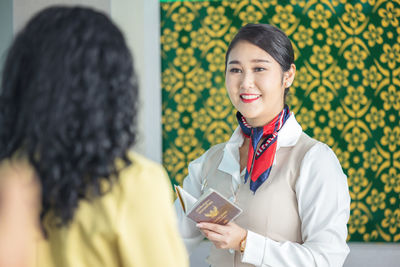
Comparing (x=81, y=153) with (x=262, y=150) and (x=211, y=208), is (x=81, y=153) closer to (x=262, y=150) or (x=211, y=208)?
(x=211, y=208)

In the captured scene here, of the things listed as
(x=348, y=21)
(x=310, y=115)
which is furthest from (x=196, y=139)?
(x=348, y=21)

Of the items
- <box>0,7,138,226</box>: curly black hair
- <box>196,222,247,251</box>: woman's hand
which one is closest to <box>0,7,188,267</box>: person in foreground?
<box>0,7,138,226</box>: curly black hair

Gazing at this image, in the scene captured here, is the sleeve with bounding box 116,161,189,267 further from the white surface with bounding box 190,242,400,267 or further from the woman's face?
the white surface with bounding box 190,242,400,267

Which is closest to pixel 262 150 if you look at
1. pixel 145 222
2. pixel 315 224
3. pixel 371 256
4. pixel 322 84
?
pixel 315 224

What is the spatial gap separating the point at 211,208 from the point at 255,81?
0.54 m

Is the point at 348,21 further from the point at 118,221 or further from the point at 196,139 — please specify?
the point at 118,221

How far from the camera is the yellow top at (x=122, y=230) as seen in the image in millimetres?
683

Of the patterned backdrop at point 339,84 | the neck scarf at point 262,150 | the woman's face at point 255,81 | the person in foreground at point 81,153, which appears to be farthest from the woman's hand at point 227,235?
the patterned backdrop at point 339,84

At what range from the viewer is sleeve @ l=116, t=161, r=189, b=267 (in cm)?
69

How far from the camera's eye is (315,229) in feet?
4.80

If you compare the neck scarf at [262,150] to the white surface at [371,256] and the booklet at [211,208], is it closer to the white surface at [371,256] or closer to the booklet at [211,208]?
the booklet at [211,208]

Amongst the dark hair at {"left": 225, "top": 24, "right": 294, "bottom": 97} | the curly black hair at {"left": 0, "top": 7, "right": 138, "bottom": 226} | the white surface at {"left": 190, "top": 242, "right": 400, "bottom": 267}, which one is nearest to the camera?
the curly black hair at {"left": 0, "top": 7, "right": 138, "bottom": 226}

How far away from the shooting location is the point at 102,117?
69 cm

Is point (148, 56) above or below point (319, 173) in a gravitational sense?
above
